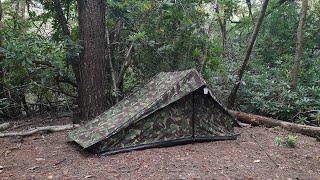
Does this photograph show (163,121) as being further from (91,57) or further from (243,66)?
(243,66)

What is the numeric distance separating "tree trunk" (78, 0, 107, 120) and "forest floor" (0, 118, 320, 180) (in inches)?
47.7

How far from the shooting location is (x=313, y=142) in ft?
19.1

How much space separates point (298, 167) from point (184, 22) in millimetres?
4377

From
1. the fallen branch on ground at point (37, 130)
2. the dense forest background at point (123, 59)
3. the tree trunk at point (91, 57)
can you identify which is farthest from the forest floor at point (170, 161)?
the dense forest background at point (123, 59)

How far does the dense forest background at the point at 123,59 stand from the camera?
22.1ft

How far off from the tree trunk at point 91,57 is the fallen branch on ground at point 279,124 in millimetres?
3247

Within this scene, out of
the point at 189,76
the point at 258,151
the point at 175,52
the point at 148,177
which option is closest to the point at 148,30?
the point at 175,52

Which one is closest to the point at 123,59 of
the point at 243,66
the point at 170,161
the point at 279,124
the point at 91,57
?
the point at 91,57

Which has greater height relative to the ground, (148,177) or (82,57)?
(82,57)

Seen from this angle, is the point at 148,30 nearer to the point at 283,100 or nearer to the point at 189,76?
the point at 189,76

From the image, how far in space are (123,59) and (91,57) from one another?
1392mm

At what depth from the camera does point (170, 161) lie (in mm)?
4457

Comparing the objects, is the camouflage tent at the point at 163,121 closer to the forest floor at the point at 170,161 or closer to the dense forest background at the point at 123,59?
the forest floor at the point at 170,161

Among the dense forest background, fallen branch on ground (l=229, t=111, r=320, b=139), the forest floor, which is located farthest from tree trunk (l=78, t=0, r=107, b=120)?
fallen branch on ground (l=229, t=111, r=320, b=139)
